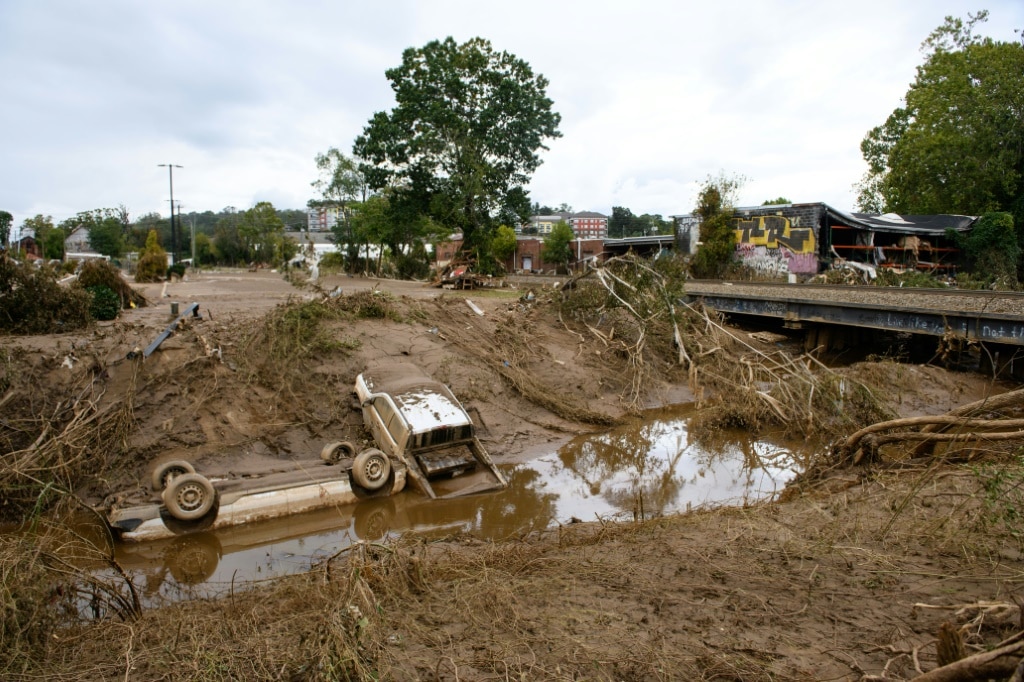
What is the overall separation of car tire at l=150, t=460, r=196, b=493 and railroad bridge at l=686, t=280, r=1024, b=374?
13075 millimetres

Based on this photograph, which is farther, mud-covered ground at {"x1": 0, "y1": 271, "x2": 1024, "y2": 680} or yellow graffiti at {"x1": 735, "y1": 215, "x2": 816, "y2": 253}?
yellow graffiti at {"x1": 735, "y1": 215, "x2": 816, "y2": 253}

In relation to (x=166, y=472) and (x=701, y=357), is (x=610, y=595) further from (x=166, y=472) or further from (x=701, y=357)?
(x=701, y=357)

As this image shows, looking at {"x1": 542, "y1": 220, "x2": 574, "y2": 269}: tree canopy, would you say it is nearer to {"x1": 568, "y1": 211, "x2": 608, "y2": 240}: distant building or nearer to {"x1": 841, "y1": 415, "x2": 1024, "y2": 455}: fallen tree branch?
{"x1": 841, "y1": 415, "x2": 1024, "y2": 455}: fallen tree branch

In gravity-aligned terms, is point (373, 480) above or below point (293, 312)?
below

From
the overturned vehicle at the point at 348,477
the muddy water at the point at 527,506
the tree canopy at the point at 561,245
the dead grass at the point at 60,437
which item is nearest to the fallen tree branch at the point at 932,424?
the muddy water at the point at 527,506

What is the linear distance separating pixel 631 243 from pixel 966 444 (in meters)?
34.5

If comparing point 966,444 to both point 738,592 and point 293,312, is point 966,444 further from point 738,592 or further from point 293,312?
point 293,312

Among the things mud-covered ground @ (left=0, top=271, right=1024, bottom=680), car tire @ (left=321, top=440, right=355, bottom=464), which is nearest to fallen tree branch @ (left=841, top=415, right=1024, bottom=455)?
mud-covered ground @ (left=0, top=271, right=1024, bottom=680)

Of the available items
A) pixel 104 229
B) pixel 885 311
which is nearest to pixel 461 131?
pixel 885 311

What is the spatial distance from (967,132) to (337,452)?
36015 mm

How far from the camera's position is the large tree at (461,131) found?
31.9 m

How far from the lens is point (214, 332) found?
12.7 meters

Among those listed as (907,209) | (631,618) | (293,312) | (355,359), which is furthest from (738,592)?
(907,209)

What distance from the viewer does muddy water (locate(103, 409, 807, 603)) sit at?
→ 280 inches
